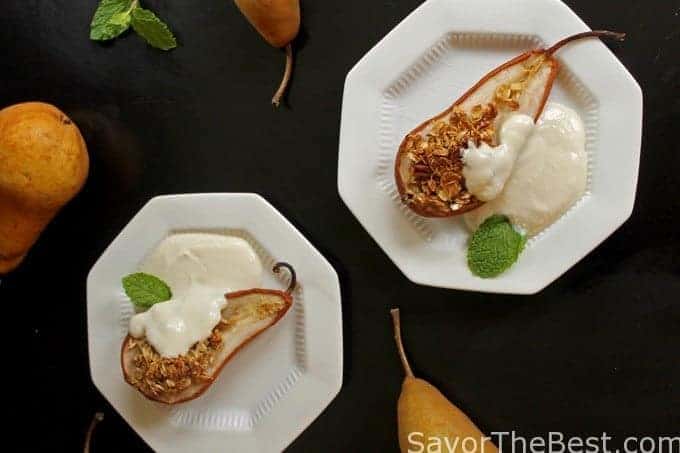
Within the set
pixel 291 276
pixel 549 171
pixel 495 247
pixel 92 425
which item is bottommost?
pixel 92 425

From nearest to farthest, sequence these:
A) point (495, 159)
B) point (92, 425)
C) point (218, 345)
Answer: point (495, 159), point (218, 345), point (92, 425)

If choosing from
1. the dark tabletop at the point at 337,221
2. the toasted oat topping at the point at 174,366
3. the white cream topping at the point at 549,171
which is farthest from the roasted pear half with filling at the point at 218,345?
the white cream topping at the point at 549,171

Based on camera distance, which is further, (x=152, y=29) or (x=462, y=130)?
(x=152, y=29)

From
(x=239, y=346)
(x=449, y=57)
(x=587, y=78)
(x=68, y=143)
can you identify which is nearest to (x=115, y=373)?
(x=239, y=346)

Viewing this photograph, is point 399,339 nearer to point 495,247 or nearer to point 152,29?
point 495,247

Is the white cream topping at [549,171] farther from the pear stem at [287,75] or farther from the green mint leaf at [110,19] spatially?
the green mint leaf at [110,19]

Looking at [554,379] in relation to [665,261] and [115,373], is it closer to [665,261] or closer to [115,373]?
[665,261]

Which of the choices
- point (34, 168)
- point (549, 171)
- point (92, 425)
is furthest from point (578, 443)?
point (34, 168)
